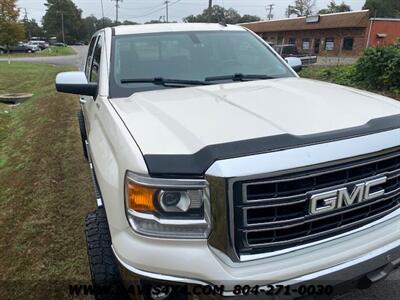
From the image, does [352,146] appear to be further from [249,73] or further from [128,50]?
[128,50]

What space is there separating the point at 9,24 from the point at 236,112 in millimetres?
43281

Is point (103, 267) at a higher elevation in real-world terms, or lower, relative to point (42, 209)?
higher

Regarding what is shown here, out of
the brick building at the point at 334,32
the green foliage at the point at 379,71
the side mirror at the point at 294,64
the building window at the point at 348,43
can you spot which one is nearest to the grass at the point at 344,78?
the green foliage at the point at 379,71

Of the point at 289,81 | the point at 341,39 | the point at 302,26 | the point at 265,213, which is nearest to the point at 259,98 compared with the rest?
the point at 289,81

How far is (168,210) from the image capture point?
1.80 m

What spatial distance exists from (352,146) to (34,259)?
→ 2.64 meters

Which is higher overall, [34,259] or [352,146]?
[352,146]

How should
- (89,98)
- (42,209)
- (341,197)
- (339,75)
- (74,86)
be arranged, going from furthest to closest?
(339,75) → (42,209) → (89,98) → (74,86) → (341,197)

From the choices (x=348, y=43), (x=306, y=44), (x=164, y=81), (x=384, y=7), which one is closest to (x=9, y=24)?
(x=306, y=44)

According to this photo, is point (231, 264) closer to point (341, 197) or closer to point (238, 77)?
point (341, 197)

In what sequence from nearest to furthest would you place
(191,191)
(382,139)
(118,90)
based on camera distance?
(191,191) → (382,139) → (118,90)

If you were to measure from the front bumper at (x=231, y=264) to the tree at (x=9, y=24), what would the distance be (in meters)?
43.3

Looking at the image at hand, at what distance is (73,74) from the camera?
329cm

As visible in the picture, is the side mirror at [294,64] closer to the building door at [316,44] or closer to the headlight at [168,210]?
the headlight at [168,210]
